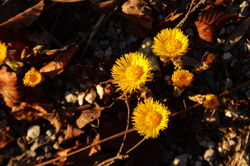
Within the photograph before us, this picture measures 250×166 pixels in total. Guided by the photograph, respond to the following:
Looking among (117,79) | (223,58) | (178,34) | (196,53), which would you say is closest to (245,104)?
(223,58)

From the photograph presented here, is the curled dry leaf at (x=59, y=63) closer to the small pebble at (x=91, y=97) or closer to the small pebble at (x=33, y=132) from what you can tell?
the small pebble at (x=91, y=97)

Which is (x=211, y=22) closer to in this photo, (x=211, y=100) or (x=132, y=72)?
(x=211, y=100)

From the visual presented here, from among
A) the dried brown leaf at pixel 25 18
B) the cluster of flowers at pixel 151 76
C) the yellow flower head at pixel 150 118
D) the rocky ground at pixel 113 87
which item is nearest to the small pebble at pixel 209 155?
the rocky ground at pixel 113 87

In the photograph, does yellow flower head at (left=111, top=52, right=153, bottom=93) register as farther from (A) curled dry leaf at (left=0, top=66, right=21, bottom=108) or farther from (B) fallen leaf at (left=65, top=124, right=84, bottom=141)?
(A) curled dry leaf at (left=0, top=66, right=21, bottom=108)

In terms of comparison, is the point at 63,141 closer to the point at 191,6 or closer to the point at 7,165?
the point at 7,165

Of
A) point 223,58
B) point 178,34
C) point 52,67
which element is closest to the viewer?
point 178,34

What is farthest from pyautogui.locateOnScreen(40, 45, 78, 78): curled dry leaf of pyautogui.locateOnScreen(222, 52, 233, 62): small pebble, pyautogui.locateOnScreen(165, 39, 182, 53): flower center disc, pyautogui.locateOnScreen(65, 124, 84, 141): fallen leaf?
pyautogui.locateOnScreen(222, 52, 233, 62): small pebble

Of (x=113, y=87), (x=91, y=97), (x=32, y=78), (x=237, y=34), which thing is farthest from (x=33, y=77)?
(x=237, y=34)
